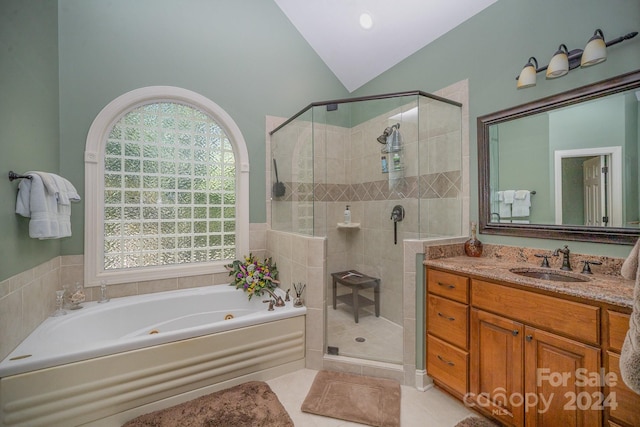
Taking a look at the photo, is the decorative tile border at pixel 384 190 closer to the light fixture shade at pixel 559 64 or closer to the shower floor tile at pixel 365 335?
the light fixture shade at pixel 559 64

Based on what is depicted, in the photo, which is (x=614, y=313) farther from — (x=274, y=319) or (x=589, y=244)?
(x=274, y=319)

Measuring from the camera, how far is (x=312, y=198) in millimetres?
2781

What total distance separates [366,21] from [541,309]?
9.59 feet

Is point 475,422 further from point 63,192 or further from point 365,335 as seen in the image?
point 63,192

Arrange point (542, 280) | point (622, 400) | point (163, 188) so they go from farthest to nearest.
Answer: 1. point (163, 188)
2. point (542, 280)
3. point (622, 400)

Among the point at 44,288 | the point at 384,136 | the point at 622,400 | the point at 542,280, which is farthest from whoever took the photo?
the point at 384,136

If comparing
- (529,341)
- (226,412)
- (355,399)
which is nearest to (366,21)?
(529,341)

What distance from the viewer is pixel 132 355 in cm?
165

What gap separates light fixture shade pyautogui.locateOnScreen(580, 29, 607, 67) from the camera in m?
1.47

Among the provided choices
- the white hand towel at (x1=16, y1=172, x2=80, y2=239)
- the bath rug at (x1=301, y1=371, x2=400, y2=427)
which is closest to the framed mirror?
the bath rug at (x1=301, y1=371, x2=400, y2=427)

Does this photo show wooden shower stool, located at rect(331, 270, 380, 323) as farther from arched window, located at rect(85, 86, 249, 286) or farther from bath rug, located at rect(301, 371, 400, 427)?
arched window, located at rect(85, 86, 249, 286)

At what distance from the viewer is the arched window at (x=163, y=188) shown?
2.35 metres

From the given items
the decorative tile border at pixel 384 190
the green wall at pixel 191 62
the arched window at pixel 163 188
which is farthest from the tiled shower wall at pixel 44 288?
the decorative tile border at pixel 384 190

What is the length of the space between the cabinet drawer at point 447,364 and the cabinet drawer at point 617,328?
2.44 feet
